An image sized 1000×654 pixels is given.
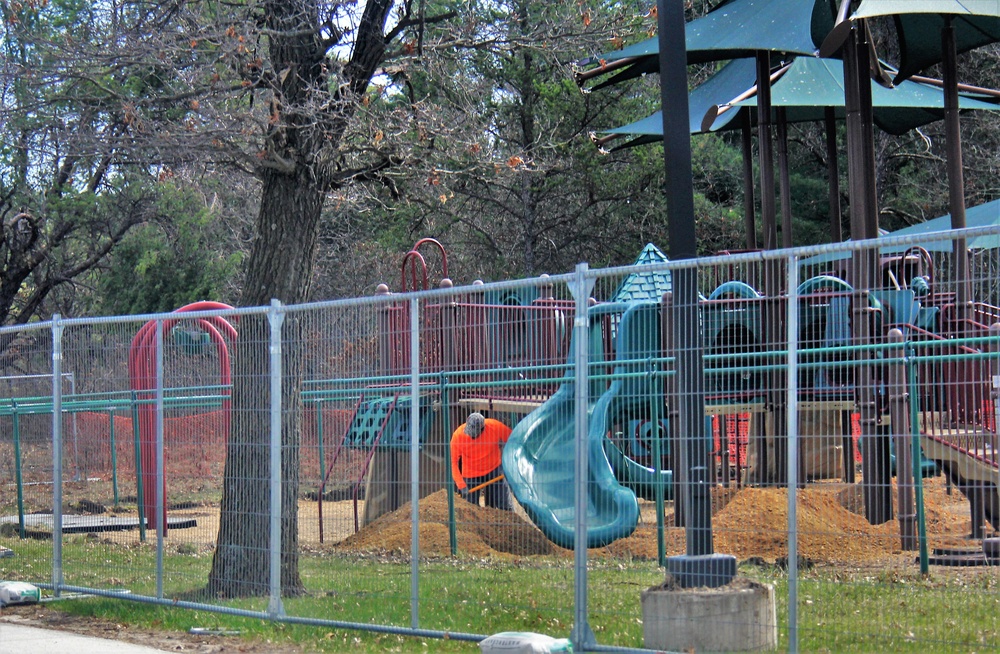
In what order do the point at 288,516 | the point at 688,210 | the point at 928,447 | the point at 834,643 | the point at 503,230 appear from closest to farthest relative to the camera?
the point at 834,643, the point at 688,210, the point at 928,447, the point at 288,516, the point at 503,230

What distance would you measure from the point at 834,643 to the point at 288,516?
14.6 ft

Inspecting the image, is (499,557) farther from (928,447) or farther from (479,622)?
(928,447)

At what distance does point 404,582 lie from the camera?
29.9 ft

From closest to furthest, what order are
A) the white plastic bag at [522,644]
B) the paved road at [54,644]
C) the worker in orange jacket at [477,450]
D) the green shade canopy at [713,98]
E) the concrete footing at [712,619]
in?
the white plastic bag at [522,644]
the concrete footing at [712,619]
the paved road at [54,644]
the worker in orange jacket at [477,450]
the green shade canopy at [713,98]

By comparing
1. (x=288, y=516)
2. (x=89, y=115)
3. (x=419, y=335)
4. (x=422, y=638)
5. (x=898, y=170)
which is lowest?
(x=422, y=638)

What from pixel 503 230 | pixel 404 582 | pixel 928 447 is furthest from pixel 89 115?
pixel 503 230

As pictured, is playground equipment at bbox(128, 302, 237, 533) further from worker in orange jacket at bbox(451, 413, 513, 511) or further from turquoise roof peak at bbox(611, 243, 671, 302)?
turquoise roof peak at bbox(611, 243, 671, 302)

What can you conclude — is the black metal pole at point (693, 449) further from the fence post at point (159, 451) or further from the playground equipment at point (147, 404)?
the fence post at point (159, 451)

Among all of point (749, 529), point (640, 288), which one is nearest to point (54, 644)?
point (749, 529)

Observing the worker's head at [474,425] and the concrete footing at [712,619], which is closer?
the concrete footing at [712,619]

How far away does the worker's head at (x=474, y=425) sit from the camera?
1021cm

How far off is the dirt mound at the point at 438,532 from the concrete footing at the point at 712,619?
6.37 feet

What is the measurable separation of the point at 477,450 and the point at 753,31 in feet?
19.4

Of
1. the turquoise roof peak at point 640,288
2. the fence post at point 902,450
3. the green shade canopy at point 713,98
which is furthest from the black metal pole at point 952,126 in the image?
the fence post at point 902,450
